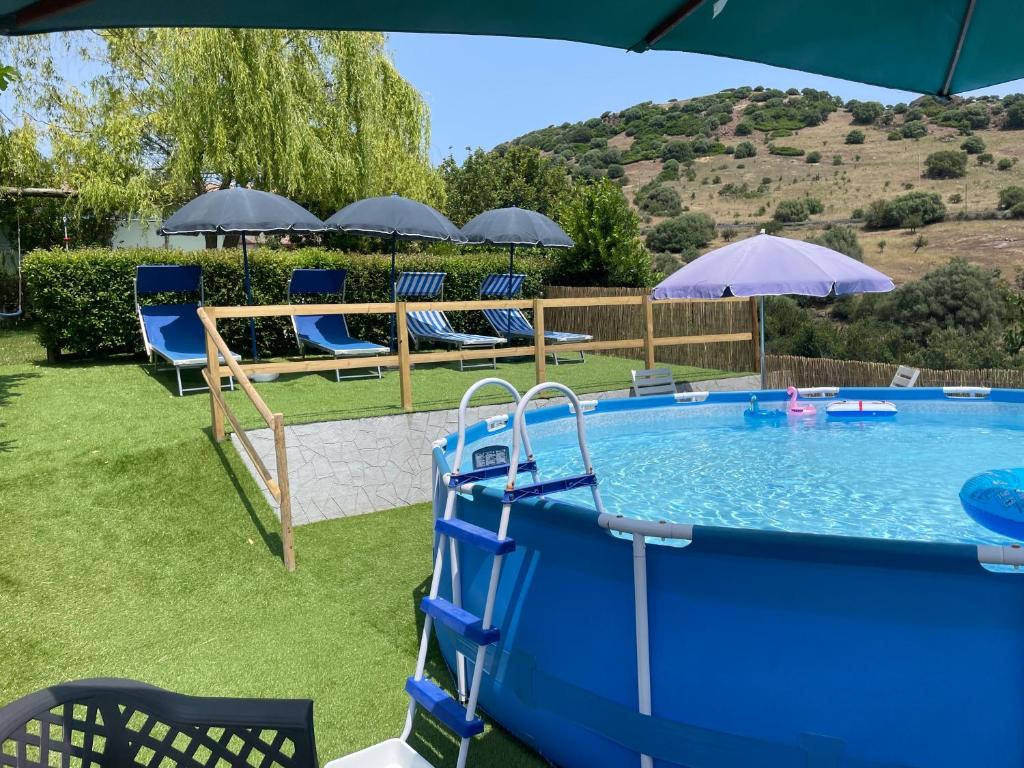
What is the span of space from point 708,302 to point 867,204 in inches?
1308

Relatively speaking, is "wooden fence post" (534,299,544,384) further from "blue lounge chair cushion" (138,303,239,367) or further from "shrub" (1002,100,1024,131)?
"shrub" (1002,100,1024,131)

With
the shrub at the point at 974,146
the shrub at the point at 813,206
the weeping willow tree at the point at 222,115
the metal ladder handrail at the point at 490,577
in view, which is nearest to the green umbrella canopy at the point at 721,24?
the metal ladder handrail at the point at 490,577

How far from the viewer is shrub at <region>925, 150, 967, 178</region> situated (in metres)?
42.3

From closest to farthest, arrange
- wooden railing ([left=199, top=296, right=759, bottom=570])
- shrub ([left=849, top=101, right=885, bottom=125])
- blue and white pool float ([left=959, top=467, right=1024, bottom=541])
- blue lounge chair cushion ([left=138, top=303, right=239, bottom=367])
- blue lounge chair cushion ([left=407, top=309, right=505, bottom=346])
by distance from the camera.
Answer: blue and white pool float ([left=959, top=467, right=1024, bottom=541]) < wooden railing ([left=199, top=296, right=759, bottom=570]) < blue lounge chair cushion ([left=138, top=303, right=239, bottom=367]) < blue lounge chair cushion ([left=407, top=309, right=505, bottom=346]) < shrub ([left=849, top=101, right=885, bottom=125])

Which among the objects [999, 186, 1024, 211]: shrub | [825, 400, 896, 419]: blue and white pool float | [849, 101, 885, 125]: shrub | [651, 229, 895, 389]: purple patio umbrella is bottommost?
[825, 400, 896, 419]: blue and white pool float

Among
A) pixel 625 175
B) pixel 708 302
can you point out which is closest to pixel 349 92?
pixel 708 302

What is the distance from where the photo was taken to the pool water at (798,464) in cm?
545

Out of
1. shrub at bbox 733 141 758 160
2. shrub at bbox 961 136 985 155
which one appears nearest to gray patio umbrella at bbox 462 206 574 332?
shrub at bbox 961 136 985 155

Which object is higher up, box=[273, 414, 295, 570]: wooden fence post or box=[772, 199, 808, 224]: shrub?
box=[772, 199, 808, 224]: shrub

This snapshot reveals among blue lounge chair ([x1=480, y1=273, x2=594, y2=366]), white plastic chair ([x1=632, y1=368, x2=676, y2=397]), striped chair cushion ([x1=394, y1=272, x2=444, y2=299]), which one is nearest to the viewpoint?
white plastic chair ([x1=632, y1=368, x2=676, y2=397])

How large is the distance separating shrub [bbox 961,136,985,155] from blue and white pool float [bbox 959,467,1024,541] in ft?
155

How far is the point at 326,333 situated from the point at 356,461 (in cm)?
440

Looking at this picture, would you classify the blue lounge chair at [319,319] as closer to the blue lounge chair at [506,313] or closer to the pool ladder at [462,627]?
the blue lounge chair at [506,313]

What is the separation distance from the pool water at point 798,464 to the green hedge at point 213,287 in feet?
20.1
